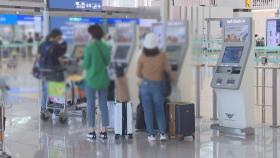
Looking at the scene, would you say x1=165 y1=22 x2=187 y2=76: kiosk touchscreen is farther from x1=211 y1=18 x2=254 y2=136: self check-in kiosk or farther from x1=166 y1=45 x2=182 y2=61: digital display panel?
x1=211 y1=18 x2=254 y2=136: self check-in kiosk

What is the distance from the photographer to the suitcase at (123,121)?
27.1 feet

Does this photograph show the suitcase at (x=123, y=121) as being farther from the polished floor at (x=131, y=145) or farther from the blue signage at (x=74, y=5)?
the blue signage at (x=74, y=5)

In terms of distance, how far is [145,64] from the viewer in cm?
277

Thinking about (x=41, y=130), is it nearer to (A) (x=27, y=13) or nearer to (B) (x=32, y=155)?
(B) (x=32, y=155)

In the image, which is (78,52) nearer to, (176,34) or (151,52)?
(151,52)

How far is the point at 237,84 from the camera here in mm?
8383

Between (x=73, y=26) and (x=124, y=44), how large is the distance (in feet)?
1.01

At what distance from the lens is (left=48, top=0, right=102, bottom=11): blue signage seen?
9.91ft

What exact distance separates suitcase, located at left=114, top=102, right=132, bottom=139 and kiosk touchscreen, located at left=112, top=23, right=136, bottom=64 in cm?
524

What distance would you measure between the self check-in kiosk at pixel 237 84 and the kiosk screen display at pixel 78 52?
4832 mm

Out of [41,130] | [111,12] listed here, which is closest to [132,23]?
[111,12]

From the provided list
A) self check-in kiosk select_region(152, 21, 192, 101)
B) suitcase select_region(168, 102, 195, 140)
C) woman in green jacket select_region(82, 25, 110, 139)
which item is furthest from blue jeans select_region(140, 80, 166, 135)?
suitcase select_region(168, 102, 195, 140)

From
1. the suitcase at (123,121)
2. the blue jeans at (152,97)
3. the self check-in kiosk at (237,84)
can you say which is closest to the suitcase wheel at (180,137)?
the suitcase at (123,121)

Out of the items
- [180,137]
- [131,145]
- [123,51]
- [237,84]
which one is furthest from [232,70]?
[123,51]
